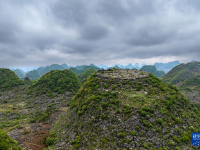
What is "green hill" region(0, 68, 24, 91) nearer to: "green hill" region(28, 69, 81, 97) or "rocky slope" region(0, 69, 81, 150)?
"rocky slope" region(0, 69, 81, 150)

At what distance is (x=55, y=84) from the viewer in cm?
6178

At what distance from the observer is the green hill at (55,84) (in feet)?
189

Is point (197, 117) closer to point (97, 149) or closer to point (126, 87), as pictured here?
point (126, 87)

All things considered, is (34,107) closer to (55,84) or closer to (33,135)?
(55,84)

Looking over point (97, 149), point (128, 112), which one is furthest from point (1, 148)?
point (128, 112)

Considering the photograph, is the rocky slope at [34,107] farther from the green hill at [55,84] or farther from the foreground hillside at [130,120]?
the foreground hillside at [130,120]

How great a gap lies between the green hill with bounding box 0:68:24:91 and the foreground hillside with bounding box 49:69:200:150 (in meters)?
64.2

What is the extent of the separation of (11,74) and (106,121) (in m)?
88.9

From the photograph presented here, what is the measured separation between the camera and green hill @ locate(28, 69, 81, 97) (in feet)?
189

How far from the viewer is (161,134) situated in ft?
55.3

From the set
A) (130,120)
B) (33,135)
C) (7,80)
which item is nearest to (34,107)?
(33,135)

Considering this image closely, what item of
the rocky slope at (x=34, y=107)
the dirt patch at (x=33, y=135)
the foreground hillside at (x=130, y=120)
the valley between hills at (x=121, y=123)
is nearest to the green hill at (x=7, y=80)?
the rocky slope at (x=34, y=107)

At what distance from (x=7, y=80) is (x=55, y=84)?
3773cm

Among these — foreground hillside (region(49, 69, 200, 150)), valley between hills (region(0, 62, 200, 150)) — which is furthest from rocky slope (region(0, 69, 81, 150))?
foreground hillside (region(49, 69, 200, 150))
